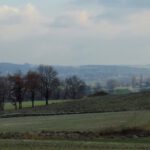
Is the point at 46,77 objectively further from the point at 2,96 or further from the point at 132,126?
the point at 132,126

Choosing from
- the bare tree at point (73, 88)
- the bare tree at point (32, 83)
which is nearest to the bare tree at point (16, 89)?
the bare tree at point (32, 83)

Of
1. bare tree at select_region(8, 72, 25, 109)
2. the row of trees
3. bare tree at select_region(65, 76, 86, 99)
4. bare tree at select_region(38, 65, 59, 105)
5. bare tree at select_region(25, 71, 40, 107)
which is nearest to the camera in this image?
bare tree at select_region(8, 72, 25, 109)

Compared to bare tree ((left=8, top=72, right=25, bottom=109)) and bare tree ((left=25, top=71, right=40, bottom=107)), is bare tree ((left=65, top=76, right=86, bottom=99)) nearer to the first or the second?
bare tree ((left=25, top=71, right=40, bottom=107))

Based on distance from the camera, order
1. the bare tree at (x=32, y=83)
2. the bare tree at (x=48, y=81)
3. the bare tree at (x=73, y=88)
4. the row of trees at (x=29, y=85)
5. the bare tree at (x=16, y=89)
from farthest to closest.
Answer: the bare tree at (x=73, y=88) < the bare tree at (x=48, y=81) < the bare tree at (x=32, y=83) < the row of trees at (x=29, y=85) < the bare tree at (x=16, y=89)

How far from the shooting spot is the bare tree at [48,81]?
12425 centimetres

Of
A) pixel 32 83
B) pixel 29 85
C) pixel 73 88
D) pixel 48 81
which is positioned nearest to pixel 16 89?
pixel 29 85

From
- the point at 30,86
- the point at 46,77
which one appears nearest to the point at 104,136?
the point at 30,86

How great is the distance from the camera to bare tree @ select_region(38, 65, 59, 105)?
124250 millimetres

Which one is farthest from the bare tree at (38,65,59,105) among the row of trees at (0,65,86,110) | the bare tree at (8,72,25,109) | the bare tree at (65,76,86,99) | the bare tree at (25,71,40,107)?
the bare tree at (65,76,86,99)

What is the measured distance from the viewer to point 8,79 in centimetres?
11975

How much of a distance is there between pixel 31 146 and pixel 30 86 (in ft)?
326

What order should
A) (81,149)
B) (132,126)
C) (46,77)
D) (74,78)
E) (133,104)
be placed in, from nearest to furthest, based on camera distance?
(81,149), (132,126), (133,104), (46,77), (74,78)

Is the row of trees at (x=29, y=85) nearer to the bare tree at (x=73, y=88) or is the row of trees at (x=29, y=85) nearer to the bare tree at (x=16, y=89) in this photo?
the bare tree at (x=16, y=89)

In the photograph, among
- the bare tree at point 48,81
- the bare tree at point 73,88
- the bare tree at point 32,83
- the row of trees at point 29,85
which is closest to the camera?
the row of trees at point 29,85
